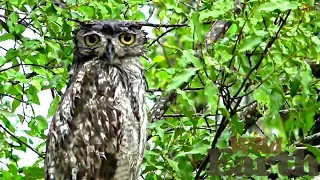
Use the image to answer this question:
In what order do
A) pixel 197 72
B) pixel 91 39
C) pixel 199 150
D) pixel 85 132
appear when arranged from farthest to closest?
pixel 91 39 → pixel 85 132 → pixel 199 150 → pixel 197 72

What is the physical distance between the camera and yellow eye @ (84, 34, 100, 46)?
357 cm

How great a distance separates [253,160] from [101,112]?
32.0 inches

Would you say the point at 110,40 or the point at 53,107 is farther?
the point at 53,107

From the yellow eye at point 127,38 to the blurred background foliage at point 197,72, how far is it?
20 cm

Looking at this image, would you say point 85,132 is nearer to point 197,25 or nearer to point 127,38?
point 127,38

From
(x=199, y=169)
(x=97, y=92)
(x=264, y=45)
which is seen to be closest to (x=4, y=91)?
(x=97, y=92)

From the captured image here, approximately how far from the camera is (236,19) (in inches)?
119

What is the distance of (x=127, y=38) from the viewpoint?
365cm

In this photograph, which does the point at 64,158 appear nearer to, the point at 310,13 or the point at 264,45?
the point at 264,45

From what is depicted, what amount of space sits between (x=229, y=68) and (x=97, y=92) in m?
0.86

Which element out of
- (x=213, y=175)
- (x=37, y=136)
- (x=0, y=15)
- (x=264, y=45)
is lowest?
(x=213, y=175)

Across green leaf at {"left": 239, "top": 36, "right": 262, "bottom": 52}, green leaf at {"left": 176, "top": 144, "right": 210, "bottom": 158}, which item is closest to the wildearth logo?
green leaf at {"left": 176, "top": 144, "right": 210, "bottom": 158}

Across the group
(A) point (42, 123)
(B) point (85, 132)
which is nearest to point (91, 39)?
(B) point (85, 132)

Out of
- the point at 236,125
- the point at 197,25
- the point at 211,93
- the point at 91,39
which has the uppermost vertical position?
the point at 91,39
